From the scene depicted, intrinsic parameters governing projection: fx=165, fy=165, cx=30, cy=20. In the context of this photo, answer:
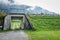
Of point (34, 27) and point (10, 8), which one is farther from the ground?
point (10, 8)

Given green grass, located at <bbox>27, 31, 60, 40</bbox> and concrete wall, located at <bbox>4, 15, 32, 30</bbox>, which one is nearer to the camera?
green grass, located at <bbox>27, 31, 60, 40</bbox>

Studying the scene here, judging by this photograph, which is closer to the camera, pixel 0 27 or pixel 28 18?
pixel 0 27

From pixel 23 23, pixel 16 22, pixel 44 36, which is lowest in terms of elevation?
pixel 16 22

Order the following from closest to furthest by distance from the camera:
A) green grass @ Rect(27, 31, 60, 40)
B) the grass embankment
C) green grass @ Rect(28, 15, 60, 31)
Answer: green grass @ Rect(27, 31, 60, 40) → the grass embankment → green grass @ Rect(28, 15, 60, 31)

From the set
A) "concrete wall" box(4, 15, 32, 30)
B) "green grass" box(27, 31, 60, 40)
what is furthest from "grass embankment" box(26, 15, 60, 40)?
"green grass" box(27, 31, 60, 40)

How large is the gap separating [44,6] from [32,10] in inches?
34.4

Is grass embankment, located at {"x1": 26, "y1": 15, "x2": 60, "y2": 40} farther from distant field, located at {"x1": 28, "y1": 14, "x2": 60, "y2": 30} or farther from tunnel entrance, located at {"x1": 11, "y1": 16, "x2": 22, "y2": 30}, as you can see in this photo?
tunnel entrance, located at {"x1": 11, "y1": 16, "x2": 22, "y2": 30}

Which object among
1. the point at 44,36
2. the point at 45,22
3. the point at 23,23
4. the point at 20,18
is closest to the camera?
the point at 44,36

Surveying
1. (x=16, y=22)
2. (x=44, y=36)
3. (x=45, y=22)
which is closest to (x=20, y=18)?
(x=16, y=22)

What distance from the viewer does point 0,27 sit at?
1098 cm

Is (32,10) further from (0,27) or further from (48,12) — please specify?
(0,27)

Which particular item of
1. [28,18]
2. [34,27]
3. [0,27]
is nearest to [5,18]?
[0,27]

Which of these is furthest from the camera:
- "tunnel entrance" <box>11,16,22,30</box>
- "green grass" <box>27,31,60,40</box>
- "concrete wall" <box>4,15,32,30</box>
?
"tunnel entrance" <box>11,16,22,30</box>

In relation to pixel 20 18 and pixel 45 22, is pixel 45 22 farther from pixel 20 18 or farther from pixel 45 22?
pixel 20 18
